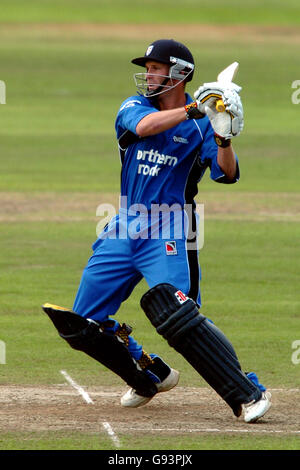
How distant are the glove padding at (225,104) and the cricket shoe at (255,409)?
153cm

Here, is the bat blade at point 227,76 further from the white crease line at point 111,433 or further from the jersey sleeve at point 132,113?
the white crease line at point 111,433

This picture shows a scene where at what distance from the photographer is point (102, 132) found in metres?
25.1

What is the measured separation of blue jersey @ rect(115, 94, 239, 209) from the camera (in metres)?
6.84

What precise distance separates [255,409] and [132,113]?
1866mm

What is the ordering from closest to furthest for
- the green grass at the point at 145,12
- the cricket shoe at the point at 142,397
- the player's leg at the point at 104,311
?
the player's leg at the point at 104,311 → the cricket shoe at the point at 142,397 → the green grass at the point at 145,12

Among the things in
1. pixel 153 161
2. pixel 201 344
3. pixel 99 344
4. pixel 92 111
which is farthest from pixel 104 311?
pixel 92 111

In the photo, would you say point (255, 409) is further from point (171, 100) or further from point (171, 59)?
point (171, 59)

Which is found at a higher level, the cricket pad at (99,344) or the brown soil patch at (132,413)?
the cricket pad at (99,344)

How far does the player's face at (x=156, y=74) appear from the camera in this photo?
700 centimetres

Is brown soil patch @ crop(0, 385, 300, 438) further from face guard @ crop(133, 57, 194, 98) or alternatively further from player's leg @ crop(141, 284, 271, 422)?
face guard @ crop(133, 57, 194, 98)

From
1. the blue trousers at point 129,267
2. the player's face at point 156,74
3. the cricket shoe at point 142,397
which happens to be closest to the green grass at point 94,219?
the cricket shoe at point 142,397

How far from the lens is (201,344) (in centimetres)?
654

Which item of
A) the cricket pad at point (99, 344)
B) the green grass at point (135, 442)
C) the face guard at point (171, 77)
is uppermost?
the face guard at point (171, 77)

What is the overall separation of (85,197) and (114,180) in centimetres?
176
